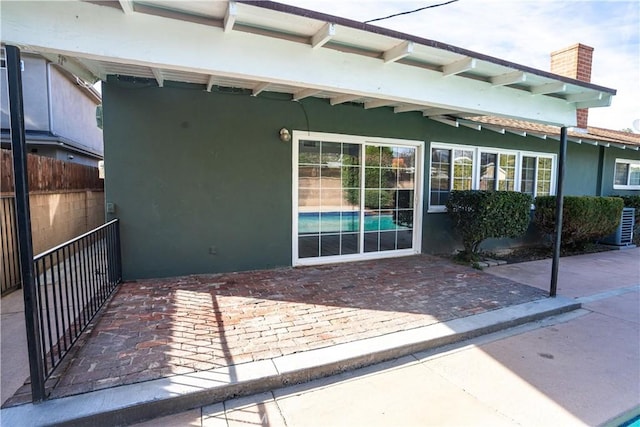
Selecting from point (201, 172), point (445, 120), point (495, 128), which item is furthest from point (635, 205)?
point (201, 172)

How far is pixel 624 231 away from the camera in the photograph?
29.2 ft

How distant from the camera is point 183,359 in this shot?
2.85 meters

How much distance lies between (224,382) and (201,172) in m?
3.42

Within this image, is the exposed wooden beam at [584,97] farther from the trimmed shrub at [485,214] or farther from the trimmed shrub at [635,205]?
the trimmed shrub at [635,205]

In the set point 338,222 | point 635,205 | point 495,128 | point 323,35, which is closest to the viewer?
point 323,35

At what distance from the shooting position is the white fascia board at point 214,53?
7.27 ft

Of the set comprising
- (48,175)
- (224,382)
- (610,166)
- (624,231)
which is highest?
(610,166)

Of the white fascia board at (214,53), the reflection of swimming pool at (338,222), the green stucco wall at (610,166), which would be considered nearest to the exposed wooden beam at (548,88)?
the white fascia board at (214,53)

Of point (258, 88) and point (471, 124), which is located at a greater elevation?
point (258, 88)

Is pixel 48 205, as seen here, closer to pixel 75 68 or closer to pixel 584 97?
pixel 75 68

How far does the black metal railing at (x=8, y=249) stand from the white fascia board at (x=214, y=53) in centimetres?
337

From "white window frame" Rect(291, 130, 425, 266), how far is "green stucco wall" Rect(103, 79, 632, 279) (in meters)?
0.11

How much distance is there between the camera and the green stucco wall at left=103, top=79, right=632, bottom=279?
Result: 4.80m

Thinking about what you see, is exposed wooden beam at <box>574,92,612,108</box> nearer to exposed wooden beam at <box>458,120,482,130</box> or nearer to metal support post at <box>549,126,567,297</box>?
metal support post at <box>549,126,567,297</box>
